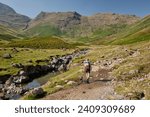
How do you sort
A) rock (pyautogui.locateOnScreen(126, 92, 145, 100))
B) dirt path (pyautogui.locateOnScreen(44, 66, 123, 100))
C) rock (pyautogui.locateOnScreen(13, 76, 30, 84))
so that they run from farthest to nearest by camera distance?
rock (pyautogui.locateOnScreen(13, 76, 30, 84)) → dirt path (pyautogui.locateOnScreen(44, 66, 123, 100)) → rock (pyautogui.locateOnScreen(126, 92, 145, 100))

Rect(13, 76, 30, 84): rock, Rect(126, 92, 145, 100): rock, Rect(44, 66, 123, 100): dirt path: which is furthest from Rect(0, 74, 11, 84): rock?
Rect(126, 92, 145, 100): rock

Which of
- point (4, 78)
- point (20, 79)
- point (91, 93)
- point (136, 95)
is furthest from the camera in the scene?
point (4, 78)

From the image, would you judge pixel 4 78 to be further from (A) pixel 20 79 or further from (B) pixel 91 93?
(B) pixel 91 93

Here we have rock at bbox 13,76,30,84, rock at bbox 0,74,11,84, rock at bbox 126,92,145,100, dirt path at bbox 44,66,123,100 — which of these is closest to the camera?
rock at bbox 126,92,145,100

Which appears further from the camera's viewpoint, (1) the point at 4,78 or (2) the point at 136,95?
(1) the point at 4,78

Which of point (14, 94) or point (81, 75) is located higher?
point (81, 75)

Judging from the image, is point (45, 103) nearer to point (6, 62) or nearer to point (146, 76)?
point (146, 76)

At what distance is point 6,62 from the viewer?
293ft

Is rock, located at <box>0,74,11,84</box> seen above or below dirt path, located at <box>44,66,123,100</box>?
below

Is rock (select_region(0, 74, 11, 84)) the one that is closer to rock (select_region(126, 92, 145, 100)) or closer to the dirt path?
the dirt path

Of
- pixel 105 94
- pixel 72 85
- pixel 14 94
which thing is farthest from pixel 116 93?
pixel 14 94

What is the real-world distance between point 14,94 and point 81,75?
528 inches

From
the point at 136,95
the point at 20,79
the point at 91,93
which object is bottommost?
the point at 20,79

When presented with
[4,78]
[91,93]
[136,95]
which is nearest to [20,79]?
[4,78]
